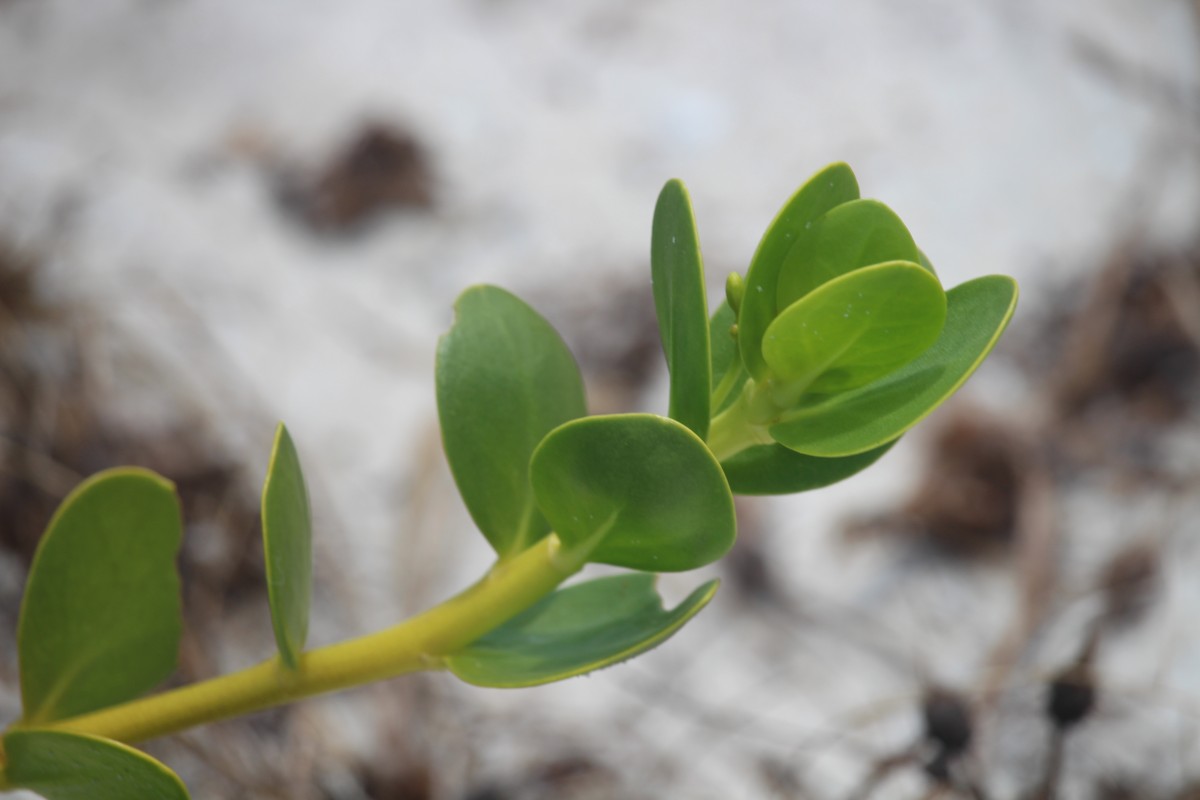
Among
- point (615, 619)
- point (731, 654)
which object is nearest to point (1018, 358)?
point (731, 654)

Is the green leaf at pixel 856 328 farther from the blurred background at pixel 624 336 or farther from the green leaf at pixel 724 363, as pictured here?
the blurred background at pixel 624 336

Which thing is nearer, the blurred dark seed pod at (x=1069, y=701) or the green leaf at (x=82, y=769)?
the green leaf at (x=82, y=769)

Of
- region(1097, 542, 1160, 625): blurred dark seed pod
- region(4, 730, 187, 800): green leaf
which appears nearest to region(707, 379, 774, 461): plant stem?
region(4, 730, 187, 800): green leaf

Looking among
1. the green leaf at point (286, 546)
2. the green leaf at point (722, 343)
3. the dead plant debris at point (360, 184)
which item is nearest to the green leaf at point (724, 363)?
the green leaf at point (722, 343)

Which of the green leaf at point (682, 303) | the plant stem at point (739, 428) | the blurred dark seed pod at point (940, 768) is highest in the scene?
the green leaf at point (682, 303)

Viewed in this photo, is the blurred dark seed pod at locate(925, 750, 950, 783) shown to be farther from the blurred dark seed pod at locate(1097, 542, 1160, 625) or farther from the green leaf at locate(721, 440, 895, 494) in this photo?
the blurred dark seed pod at locate(1097, 542, 1160, 625)

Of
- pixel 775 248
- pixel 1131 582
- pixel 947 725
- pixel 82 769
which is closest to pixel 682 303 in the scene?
pixel 775 248

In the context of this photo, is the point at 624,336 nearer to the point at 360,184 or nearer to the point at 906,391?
the point at 360,184
